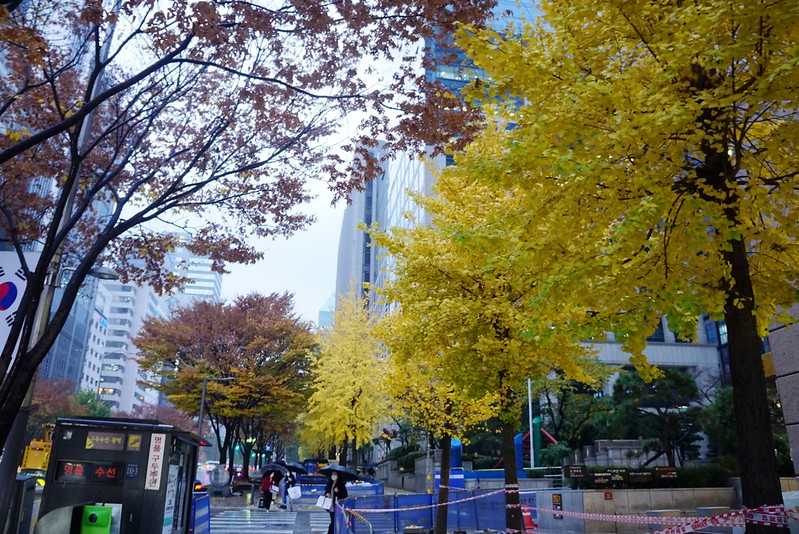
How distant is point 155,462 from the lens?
29.3 ft

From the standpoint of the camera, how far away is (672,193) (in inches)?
256

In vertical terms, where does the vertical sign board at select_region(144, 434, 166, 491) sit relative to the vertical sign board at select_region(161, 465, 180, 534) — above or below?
above

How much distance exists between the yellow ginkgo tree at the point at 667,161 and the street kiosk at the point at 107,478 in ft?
20.7

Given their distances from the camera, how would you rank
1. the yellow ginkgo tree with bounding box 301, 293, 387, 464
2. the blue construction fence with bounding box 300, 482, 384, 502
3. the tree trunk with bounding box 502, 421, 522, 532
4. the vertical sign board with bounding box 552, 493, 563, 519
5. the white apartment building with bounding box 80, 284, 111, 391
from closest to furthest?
the tree trunk with bounding box 502, 421, 522, 532, the vertical sign board with bounding box 552, 493, 563, 519, the blue construction fence with bounding box 300, 482, 384, 502, the yellow ginkgo tree with bounding box 301, 293, 387, 464, the white apartment building with bounding box 80, 284, 111, 391

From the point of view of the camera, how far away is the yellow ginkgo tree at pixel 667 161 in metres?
6.10

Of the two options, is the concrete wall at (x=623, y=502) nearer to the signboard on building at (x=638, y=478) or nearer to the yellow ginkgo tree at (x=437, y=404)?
the signboard on building at (x=638, y=478)

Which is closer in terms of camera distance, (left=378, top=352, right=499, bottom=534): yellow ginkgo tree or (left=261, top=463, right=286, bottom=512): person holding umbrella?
(left=378, top=352, right=499, bottom=534): yellow ginkgo tree

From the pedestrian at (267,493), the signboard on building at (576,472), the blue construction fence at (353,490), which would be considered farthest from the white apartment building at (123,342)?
the signboard on building at (576,472)

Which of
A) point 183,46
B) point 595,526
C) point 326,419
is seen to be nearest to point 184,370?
point 326,419

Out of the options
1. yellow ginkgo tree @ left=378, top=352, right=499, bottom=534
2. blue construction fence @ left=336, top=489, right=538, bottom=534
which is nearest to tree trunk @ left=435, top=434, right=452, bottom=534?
yellow ginkgo tree @ left=378, top=352, right=499, bottom=534

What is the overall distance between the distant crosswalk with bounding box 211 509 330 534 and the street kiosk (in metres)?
8.92

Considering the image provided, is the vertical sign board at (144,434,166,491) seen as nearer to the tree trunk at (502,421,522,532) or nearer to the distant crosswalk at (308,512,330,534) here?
the tree trunk at (502,421,522,532)

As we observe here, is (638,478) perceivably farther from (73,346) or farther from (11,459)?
(73,346)

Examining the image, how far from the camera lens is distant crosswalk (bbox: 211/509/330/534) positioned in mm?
17828
